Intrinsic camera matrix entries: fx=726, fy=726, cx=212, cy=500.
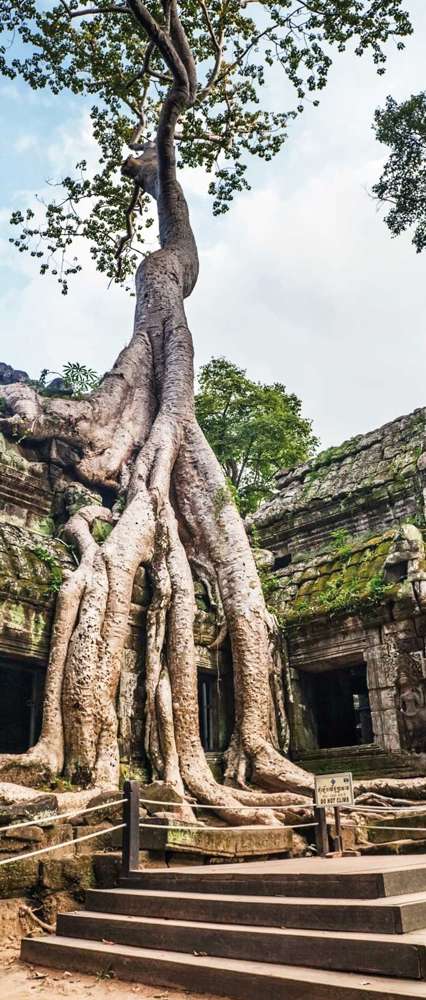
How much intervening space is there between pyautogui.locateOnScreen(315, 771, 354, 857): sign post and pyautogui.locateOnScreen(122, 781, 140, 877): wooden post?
44.8 inches

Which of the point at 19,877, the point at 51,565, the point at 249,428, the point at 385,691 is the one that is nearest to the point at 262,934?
the point at 19,877

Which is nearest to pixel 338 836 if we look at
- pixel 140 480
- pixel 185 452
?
pixel 140 480

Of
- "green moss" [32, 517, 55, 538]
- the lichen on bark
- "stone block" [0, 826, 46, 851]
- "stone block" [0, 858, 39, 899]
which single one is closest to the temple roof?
the lichen on bark

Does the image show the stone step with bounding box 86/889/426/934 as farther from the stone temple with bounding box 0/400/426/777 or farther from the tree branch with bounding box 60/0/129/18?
the tree branch with bounding box 60/0/129/18

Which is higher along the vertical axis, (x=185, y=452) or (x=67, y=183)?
(x=67, y=183)

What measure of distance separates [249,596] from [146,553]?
1218mm

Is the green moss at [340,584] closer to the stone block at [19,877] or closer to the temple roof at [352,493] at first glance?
the temple roof at [352,493]

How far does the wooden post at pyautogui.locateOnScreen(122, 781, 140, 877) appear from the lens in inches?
156

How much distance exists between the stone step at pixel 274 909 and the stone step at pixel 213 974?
19cm

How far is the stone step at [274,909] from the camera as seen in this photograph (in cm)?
239

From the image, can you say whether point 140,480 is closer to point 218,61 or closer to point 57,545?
point 57,545

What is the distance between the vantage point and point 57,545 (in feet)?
24.5

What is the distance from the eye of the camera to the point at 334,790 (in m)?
4.43

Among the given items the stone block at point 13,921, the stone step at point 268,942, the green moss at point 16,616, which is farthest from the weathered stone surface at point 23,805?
the green moss at point 16,616
